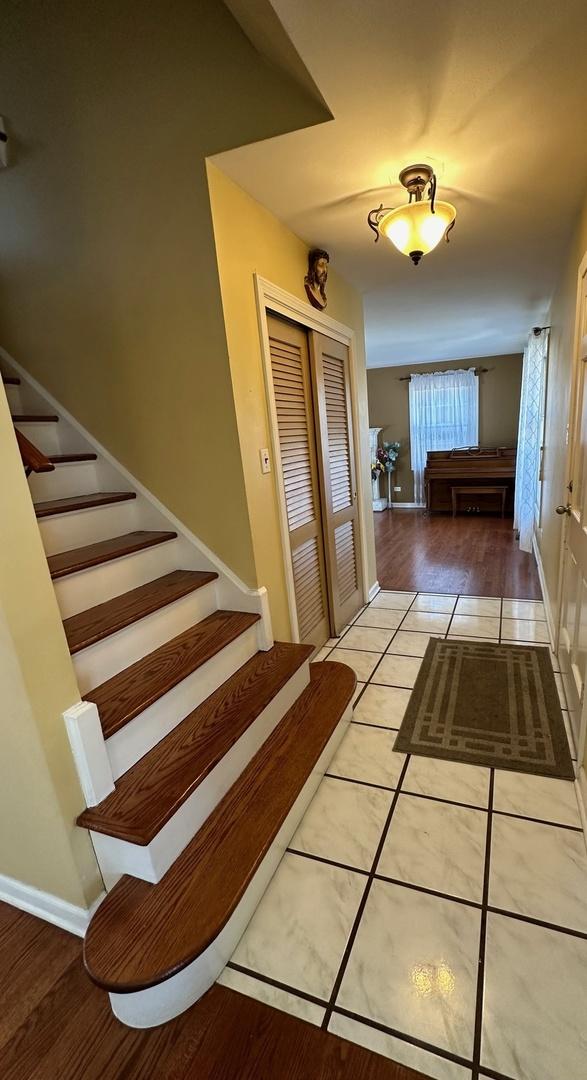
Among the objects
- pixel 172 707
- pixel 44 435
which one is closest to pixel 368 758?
pixel 172 707

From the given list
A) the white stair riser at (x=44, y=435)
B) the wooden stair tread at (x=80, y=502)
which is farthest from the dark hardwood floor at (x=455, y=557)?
the white stair riser at (x=44, y=435)

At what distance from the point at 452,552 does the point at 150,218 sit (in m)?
3.85

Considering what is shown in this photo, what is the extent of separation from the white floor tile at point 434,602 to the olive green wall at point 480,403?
397 centimetres

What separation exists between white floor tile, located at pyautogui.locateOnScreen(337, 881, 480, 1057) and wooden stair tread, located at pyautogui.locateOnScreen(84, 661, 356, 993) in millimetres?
333

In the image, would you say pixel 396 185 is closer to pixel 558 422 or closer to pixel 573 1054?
pixel 558 422

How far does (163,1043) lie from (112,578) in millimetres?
1301

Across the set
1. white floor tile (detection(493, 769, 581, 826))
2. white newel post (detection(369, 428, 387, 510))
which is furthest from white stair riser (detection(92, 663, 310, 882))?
white newel post (detection(369, 428, 387, 510))

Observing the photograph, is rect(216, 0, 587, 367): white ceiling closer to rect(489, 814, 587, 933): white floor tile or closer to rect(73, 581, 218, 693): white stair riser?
rect(73, 581, 218, 693): white stair riser

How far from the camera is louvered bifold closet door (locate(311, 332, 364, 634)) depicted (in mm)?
2625

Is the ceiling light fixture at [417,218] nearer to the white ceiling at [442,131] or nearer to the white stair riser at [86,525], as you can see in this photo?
the white ceiling at [442,131]

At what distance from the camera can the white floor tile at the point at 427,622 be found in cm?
292

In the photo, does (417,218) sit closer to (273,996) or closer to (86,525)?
(86,525)

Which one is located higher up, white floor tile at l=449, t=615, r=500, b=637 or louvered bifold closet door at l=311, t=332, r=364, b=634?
louvered bifold closet door at l=311, t=332, r=364, b=634

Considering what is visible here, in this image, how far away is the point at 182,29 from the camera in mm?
1491
